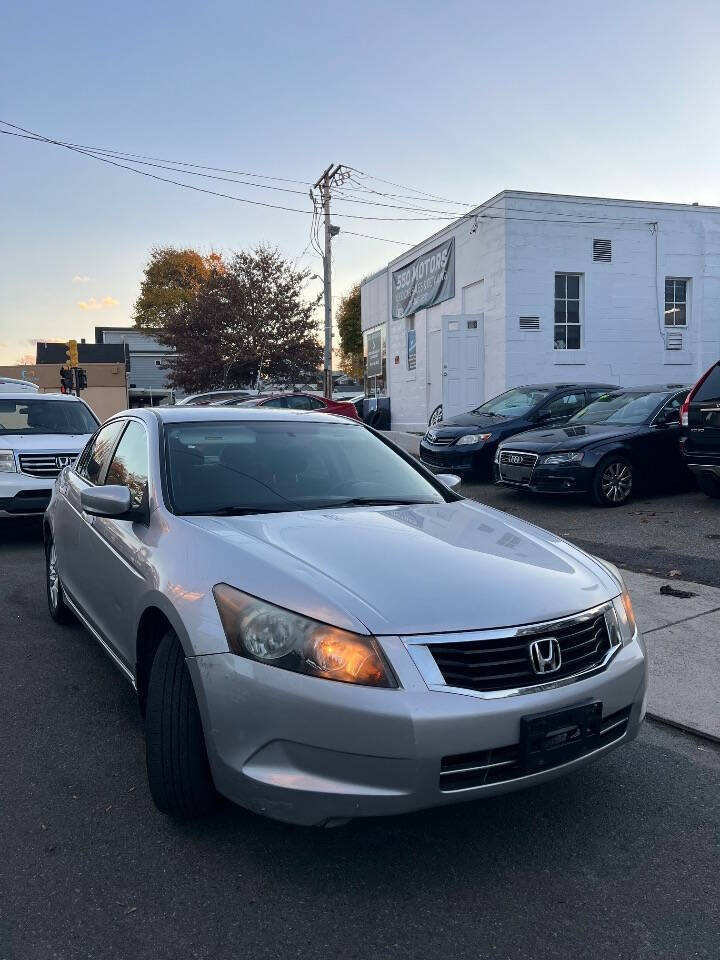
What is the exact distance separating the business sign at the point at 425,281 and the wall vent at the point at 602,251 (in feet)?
11.3

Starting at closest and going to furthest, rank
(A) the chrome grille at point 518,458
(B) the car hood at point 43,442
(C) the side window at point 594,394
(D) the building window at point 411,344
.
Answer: (B) the car hood at point 43,442 → (A) the chrome grille at point 518,458 → (C) the side window at point 594,394 → (D) the building window at point 411,344

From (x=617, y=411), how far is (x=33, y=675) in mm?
8610

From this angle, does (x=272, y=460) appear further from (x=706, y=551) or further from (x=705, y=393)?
(x=705, y=393)

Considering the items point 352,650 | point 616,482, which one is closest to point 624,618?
point 352,650

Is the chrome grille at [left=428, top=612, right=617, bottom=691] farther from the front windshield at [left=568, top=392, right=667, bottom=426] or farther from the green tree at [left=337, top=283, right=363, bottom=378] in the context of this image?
the green tree at [left=337, top=283, right=363, bottom=378]

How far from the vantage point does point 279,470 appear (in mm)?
3910

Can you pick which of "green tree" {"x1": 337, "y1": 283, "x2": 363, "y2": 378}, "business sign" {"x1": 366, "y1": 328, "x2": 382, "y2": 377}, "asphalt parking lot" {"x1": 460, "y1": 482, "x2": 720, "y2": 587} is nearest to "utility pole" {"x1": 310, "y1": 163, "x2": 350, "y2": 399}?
"business sign" {"x1": 366, "y1": 328, "x2": 382, "y2": 377}

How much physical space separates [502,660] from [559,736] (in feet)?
1.02

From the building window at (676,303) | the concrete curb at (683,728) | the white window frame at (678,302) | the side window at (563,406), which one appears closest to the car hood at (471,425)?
the side window at (563,406)

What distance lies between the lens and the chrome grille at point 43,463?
347 inches

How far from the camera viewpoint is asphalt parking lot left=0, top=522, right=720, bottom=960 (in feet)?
7.68

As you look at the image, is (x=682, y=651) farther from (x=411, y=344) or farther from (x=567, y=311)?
(x=411, y=344)

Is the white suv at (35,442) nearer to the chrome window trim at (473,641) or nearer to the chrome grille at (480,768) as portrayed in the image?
the chrome window trim at (473,641)

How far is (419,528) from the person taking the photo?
11.1 feet
